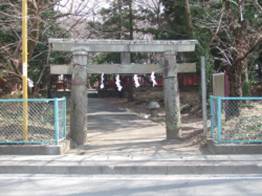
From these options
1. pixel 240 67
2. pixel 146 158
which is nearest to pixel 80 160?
pixel 146 158

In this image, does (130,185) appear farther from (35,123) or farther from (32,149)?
(35,123)

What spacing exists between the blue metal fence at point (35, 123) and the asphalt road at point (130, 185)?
2.18m

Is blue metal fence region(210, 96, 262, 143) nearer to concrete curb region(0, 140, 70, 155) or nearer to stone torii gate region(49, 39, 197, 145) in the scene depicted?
stone torii gate region(49, 39, 197, 145)

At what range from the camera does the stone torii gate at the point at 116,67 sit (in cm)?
1276

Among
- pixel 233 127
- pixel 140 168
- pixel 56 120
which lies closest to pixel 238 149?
pixel 233 127

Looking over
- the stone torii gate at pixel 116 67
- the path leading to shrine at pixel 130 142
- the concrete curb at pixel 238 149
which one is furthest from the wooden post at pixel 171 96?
the concrete curb at pixel 238 149

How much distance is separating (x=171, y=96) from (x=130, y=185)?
5.40 m

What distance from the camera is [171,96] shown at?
13078 millimetres

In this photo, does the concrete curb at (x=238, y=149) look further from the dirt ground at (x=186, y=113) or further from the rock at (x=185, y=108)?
the rock at (x=185, y=108)

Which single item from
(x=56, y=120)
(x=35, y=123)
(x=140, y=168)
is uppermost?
(x=56, y=120)

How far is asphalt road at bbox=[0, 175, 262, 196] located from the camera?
7418mm

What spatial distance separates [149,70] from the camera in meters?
13.1

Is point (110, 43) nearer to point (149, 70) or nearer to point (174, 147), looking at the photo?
point (149, 70)

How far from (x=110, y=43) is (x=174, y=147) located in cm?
341
